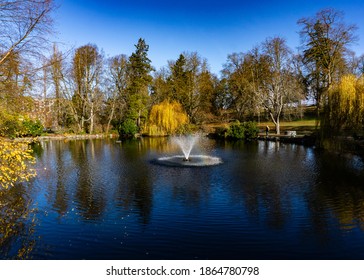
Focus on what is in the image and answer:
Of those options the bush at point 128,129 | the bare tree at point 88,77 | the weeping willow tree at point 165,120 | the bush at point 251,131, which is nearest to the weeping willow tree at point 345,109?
the bush at point 251,131

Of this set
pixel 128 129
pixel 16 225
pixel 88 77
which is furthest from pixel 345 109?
pixel 88 77

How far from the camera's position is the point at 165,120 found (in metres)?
40.0

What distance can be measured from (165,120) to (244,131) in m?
10.3

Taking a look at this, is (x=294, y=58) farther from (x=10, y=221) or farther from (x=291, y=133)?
(x=10, y=221)

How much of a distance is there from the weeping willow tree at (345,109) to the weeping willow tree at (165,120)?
66.7ft

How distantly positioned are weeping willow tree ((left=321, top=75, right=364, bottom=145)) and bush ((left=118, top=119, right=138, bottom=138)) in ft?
79.2

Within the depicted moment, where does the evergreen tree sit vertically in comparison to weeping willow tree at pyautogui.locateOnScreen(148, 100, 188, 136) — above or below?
above

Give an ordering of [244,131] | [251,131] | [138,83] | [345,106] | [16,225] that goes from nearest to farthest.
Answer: [16,225] → [345,106] → [251,131] → [244,131] → [138,83]

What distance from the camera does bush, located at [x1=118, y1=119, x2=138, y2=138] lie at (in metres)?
40.5

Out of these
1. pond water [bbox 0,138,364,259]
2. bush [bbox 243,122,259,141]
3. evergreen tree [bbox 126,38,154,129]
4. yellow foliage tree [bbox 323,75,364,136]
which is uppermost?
evergreen tree [bbox 126,38,154,129]

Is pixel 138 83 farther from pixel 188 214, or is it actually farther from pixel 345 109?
pixel 188 214

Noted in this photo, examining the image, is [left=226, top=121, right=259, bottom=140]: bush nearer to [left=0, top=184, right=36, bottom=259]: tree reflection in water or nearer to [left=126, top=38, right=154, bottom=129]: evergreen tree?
[left=126, top=38, right=154, bottom=129]: evergreen tree

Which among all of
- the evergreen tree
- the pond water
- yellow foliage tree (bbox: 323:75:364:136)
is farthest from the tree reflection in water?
the evergreen tree

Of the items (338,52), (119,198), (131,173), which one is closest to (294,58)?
(338,52)
